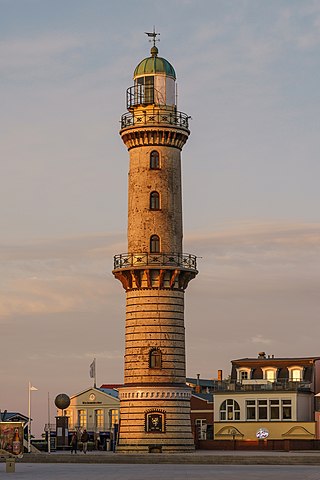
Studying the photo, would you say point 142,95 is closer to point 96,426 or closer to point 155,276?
point 155,276

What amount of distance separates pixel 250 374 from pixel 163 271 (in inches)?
900

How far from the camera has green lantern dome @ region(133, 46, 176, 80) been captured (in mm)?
85062

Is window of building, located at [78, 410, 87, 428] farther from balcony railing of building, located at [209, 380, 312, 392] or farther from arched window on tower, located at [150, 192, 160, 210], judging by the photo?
arched window on tower, located at [150, 192, 160, 210]

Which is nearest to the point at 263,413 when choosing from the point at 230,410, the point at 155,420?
the point at 230,410

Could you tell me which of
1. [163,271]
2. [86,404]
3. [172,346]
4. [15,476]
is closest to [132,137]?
[163,271]

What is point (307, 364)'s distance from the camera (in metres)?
98.3

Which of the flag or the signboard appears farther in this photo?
the flag

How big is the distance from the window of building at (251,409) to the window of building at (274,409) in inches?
58.8

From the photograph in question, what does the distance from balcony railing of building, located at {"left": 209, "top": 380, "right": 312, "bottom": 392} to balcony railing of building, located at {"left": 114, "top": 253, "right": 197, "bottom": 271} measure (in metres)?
17.3

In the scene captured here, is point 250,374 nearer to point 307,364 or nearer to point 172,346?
point 307,364

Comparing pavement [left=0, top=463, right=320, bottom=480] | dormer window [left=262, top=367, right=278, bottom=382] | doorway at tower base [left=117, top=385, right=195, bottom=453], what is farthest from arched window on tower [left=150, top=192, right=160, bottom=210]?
pavement [left=0, top=463, right=320, bottom=480]

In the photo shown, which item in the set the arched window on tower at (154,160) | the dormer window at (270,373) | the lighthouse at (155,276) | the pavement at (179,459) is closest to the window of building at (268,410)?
the dormer window at (270,373)

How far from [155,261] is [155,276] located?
1.14 m

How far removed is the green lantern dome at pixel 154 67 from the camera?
8506cm
